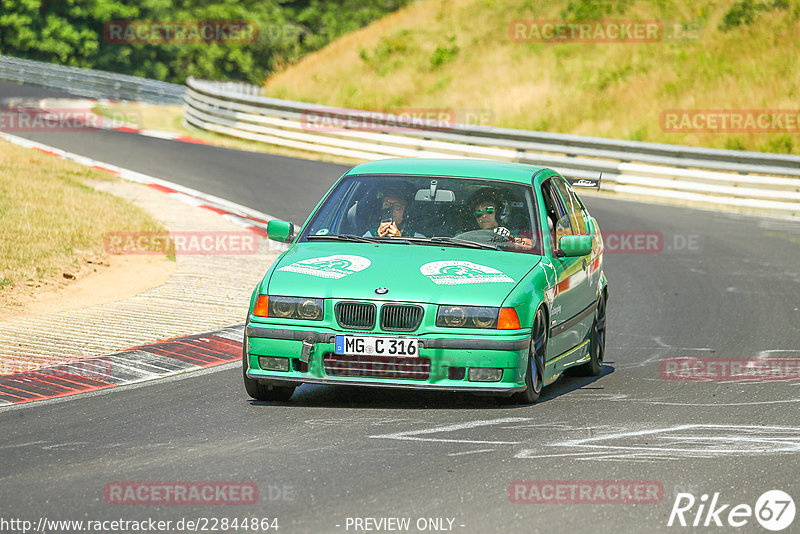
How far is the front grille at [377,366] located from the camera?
781 centimetres

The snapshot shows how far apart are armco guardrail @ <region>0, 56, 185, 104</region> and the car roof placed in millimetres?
32302

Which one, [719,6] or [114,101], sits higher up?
[719,6]

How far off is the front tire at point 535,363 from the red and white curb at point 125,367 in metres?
2.77

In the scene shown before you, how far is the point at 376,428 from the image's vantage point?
24.6 feet

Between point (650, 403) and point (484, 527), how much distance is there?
10.8 ft

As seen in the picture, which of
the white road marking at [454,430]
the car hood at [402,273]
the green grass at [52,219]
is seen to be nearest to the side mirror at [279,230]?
the car hood at [402,273]

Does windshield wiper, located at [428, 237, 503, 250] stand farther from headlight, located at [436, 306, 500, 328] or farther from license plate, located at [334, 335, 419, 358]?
license plate, located at [334, 335, 419, 358]

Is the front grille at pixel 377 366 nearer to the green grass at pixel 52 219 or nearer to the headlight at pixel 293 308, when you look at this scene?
the headlight at pixel 293 308

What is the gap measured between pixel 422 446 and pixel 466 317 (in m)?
1.10

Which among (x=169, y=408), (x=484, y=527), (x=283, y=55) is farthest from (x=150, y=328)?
(x=283, y=55)

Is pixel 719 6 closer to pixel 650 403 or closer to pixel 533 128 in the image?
pixel 533 128

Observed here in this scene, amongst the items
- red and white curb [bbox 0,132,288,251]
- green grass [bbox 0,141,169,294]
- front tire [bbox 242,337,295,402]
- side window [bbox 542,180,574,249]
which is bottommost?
red and white curb [bbox 0,132,288,251]

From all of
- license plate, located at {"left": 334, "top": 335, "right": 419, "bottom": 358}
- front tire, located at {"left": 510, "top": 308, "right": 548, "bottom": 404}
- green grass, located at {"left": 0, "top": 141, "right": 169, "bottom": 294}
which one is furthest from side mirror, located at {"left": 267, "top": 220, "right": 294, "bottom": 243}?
green grass, located at {"left": 0, "top": 141, "right": 169, "bottom": 294}

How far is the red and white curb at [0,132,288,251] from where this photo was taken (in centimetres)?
1774
